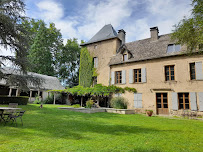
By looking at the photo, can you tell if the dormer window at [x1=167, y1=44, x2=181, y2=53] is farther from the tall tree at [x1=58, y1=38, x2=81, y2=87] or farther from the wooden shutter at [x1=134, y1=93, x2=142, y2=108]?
the tall tree at [x1=58, y1=38, x2=81, y2=87]

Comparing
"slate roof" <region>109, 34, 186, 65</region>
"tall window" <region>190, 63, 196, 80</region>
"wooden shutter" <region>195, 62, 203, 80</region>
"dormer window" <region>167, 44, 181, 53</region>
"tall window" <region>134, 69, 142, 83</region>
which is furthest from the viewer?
"tall window" <region>134, 69, 142, 83</region>

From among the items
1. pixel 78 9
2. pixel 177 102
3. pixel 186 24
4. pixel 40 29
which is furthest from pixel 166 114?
pixel 40 29

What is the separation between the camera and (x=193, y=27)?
26.0ft

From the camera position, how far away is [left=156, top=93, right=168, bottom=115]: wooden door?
41.6ft

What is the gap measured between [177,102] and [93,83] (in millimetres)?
10017

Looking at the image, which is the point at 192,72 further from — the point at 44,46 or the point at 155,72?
the point at 44,46

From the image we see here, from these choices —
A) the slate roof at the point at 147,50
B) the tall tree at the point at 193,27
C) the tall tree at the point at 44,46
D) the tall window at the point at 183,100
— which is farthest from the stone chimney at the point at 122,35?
the tall tree at the point at 44,46

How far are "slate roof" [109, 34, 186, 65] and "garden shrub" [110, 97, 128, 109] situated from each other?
4157 mm

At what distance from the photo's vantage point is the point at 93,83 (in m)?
18.6

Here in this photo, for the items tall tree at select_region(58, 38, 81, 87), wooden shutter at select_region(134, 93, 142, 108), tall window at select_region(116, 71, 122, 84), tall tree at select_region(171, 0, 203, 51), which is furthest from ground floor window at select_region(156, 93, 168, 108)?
tall tree at select_region(58, 38, 81, 87)

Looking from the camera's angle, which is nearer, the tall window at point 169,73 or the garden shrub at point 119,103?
the tall window at point 169,73

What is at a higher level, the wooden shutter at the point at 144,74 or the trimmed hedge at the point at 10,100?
the wooden shutter at the point at 144,74

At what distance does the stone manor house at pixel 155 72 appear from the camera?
11.8 meters

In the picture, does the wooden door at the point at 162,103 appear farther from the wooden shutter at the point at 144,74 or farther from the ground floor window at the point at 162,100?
the wooden shutter at the point at 144,74
